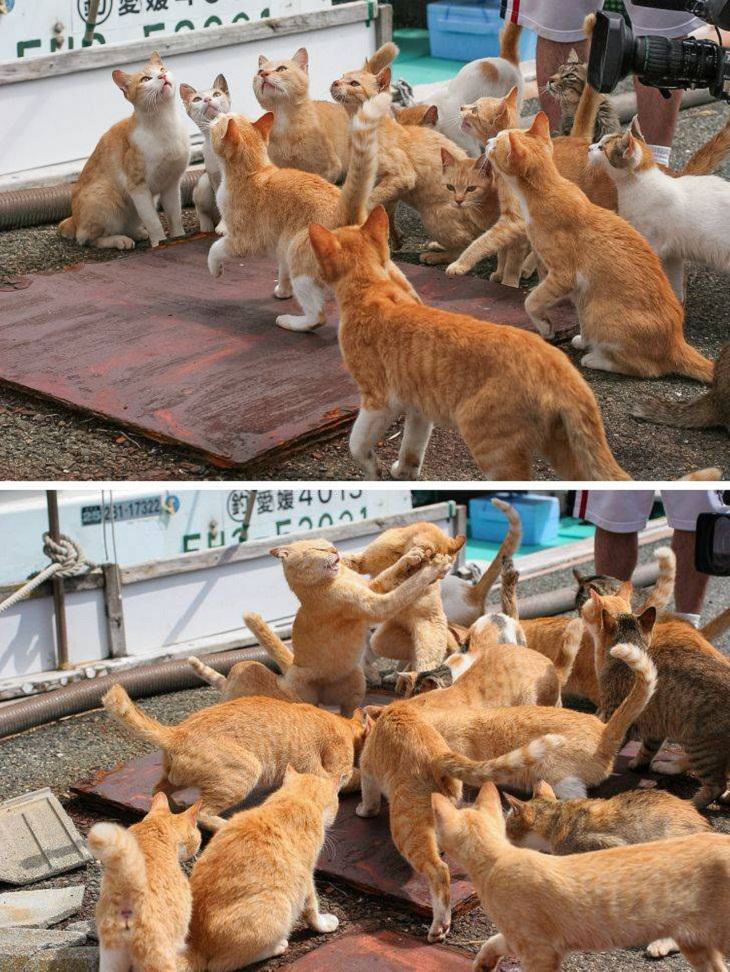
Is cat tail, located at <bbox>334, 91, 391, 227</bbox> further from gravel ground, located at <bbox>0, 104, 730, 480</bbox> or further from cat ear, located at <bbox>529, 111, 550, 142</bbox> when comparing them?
gravel ground, located at <bbox>0, 104, 730, 480</bbox>

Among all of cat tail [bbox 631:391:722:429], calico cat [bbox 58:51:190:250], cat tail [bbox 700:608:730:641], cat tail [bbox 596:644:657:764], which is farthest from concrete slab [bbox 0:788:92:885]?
calico cat [bbox 58:51:190:250]

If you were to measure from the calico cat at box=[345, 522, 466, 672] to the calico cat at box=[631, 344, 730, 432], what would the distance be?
0.71 m

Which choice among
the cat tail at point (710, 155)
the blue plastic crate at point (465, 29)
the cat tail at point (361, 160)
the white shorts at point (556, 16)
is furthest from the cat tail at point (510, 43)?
the blue plastic crate at point (465, 29)

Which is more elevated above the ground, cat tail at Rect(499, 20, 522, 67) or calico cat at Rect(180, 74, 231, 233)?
cat tail at Rect(499, 20, 522, 67)

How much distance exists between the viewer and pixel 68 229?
223 inches

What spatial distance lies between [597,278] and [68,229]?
2746mm

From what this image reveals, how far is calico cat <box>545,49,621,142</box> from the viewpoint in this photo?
5.54m

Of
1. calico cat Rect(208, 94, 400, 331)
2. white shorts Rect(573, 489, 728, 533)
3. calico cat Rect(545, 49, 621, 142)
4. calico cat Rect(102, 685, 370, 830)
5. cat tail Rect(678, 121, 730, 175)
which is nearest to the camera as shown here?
calico cat Rect(102, 685, 370, 830)

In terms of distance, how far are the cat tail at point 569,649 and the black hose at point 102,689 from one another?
63.9 inches

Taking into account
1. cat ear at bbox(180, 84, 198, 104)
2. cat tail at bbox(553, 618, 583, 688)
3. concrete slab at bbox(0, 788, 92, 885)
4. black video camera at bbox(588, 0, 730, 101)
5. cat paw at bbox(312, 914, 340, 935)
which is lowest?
concrete slab at bbox(0, 788, 92, 885)

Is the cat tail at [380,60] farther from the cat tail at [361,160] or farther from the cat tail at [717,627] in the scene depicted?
the cat tail at [717,627]

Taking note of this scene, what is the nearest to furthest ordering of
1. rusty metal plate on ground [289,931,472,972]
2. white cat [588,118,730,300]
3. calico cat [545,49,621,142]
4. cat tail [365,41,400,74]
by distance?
rusty metal plate on ground [289,931,472,972] → white cat [588,118,730,300] → calico cat [545,49,621,142] → cat tail [365,41,400,74]

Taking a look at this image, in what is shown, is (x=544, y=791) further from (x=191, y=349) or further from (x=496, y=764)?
(x=191, y=349)

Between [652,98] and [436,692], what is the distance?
3288 mm
